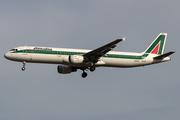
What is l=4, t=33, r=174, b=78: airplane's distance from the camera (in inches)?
1823

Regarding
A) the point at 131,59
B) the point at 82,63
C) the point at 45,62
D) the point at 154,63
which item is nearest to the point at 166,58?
the point at 154,63

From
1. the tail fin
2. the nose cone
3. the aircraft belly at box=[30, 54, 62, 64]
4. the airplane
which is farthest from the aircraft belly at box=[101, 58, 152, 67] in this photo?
the nose cone

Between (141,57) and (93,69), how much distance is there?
336 inches

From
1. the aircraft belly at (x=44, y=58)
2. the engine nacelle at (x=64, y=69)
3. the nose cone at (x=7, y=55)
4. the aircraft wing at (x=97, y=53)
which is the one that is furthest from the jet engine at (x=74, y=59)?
the nose cone at (x=7, y=55)

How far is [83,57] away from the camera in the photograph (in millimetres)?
47312

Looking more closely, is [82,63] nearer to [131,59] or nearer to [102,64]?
[102,64]

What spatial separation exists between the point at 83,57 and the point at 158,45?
15.2 metres

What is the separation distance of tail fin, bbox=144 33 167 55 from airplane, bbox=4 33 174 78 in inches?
57.7

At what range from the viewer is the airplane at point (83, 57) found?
46.3 metres

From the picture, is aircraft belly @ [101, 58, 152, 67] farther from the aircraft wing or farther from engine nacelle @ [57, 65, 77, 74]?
engine nacelle @ [57, 65, 77, 74]

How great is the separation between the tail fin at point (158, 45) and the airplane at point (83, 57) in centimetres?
147

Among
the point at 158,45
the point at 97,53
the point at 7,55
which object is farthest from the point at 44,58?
the point at 158,45

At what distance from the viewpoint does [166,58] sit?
5231 centimetres

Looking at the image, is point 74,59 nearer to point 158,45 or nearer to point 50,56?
point 50,56
